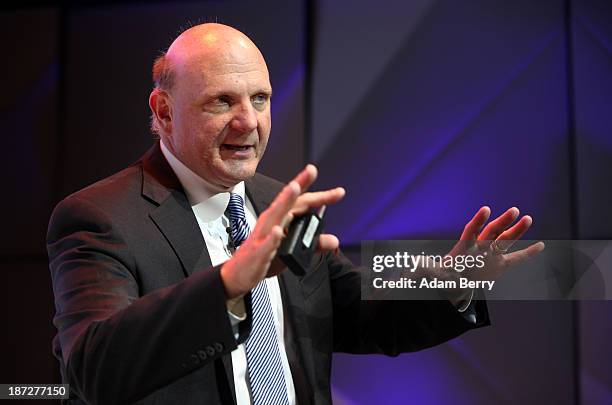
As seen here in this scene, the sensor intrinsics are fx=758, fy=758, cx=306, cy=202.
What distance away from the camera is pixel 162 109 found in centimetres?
199

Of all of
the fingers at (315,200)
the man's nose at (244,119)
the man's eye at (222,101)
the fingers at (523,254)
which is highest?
the man's eye at (222,101)

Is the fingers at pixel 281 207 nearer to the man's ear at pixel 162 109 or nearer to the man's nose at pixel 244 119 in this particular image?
the man's nose at pixel 244 119

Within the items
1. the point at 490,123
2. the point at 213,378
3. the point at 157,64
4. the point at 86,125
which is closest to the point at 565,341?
the point at 490,123

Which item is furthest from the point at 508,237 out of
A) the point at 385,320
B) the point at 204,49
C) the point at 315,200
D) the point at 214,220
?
the point at 204,49

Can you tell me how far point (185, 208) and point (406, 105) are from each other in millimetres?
1162

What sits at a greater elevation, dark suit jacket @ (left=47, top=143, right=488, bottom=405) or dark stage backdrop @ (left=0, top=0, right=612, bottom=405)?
dark stage backdrop @ (left=0, top=0, right=612, bottom=405)

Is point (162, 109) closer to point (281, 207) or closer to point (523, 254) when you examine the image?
point (281, 207)

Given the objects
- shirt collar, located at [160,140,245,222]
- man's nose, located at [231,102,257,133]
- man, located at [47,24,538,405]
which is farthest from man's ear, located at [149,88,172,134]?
man's nose, located at [231,102,257,133]

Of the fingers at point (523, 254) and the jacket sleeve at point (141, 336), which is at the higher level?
the fingers at point (523, 254)

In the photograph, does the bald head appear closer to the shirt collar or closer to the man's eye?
the man's eye

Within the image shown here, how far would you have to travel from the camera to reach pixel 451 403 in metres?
2.67

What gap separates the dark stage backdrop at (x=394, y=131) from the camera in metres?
2.60

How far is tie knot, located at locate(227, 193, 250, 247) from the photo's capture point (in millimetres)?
1916

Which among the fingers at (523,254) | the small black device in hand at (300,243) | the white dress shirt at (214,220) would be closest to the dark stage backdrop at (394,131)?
the fingers at (523,254)
